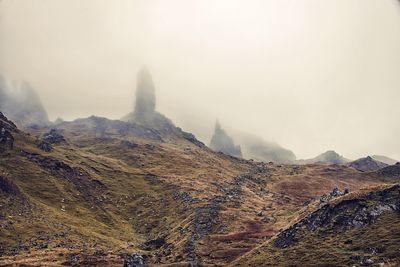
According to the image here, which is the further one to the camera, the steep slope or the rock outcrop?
the rock outcrop

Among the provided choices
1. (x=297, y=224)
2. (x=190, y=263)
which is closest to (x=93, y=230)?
(x=190, y=263)

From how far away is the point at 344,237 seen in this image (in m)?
122

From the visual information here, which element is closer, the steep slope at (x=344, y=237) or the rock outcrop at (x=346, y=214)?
the steep slope at (x=344, y=237)

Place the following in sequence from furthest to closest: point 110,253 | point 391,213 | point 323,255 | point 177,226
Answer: point 177,226
point 110,253
point 391,213
point 323,255

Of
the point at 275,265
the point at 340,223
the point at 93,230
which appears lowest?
the point at 275,265

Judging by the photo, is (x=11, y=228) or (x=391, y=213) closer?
(x=391, y=213)

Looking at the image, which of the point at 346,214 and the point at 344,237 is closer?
the point at 344,237

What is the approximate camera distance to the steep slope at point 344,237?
108625 millimetres

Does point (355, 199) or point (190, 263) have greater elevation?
point (355, 199)

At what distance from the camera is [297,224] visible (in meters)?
139

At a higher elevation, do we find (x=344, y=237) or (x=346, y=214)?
(x=346, y=214)

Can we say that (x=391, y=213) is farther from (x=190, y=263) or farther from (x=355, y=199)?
(x=190, y=263)

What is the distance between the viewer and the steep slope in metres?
109

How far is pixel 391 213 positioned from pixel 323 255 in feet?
85.7
